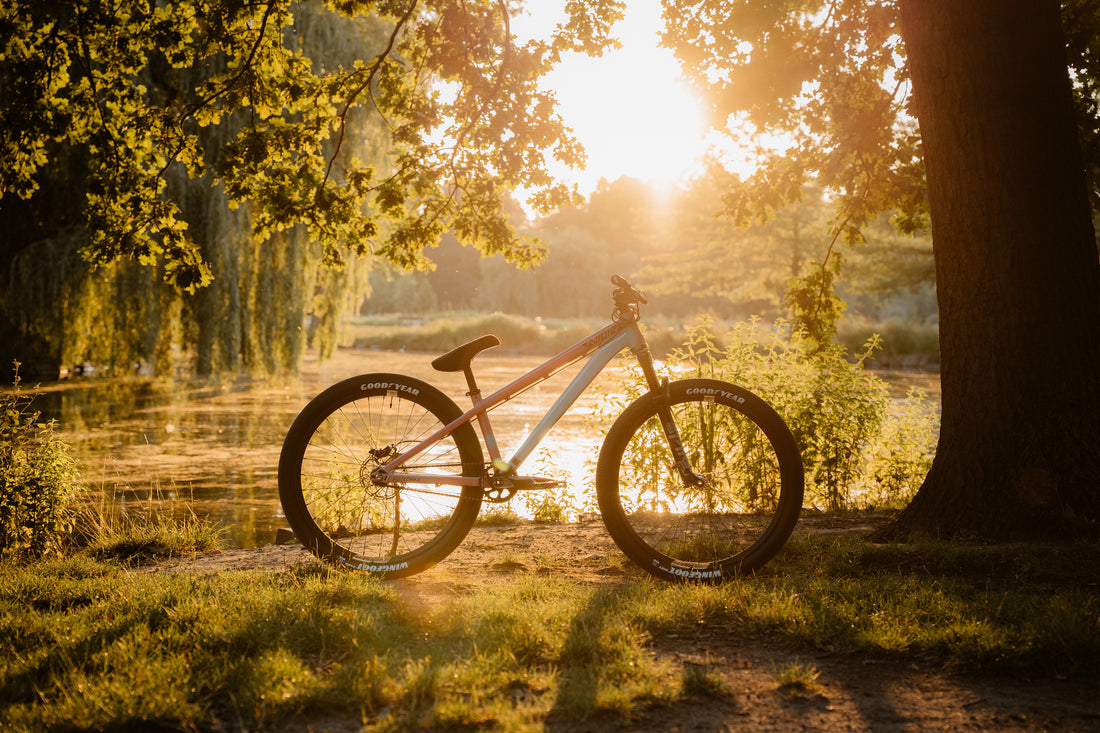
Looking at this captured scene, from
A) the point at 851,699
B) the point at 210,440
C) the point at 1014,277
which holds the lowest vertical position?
the point at 210,440

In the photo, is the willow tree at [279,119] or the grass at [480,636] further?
the willow tree at [279,119]

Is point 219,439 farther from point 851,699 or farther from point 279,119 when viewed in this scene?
point 851,699

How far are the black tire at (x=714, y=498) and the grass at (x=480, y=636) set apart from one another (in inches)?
6.7

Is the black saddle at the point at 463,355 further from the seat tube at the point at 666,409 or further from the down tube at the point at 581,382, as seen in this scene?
the seat tube at the point at 666,409

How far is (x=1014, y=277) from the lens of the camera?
4359 mm

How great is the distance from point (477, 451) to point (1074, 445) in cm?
306

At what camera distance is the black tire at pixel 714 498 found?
4.00 m

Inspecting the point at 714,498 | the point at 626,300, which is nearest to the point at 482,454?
the point at 626,300

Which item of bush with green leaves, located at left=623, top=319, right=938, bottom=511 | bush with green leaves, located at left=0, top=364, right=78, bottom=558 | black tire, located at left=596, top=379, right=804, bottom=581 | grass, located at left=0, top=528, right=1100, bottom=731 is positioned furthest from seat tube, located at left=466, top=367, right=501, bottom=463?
bush with green leaves, located at left=0, top=364, right=78, bottom=558

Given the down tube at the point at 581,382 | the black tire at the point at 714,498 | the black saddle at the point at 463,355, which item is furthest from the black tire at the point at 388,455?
the black tire at the point at 714,498

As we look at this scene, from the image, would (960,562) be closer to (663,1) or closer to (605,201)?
(663,1)

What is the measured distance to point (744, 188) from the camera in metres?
7.88

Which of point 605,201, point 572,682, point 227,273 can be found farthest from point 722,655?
point 605,201

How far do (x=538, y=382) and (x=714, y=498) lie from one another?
4.20 feet
